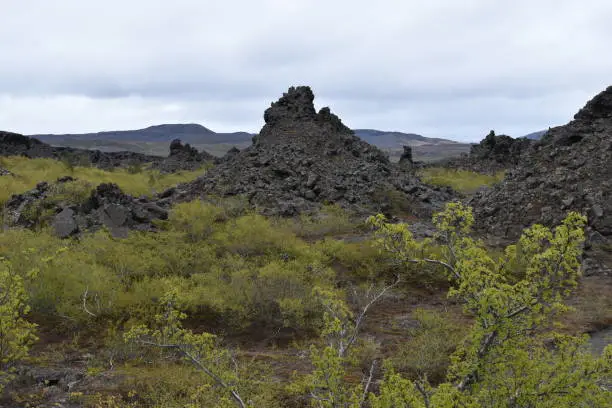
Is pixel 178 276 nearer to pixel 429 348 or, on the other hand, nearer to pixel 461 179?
pixel 429 348

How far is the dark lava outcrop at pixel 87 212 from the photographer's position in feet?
57.0

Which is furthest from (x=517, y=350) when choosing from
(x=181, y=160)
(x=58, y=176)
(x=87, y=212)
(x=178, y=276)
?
(x=181, y=160)

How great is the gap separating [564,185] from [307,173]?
1525 cm

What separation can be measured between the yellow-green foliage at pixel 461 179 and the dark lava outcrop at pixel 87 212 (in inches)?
1110

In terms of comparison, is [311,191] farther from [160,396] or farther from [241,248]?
[160,396]

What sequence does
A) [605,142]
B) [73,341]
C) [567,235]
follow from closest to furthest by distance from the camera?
[567,235] < [73,341] < [605,142]

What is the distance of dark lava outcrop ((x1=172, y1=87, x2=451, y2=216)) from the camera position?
28406 millimetres

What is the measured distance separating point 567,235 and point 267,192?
79.8 ft

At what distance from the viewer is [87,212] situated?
18.9 meters

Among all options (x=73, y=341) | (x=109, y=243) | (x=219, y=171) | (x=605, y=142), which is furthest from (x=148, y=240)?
(x=605, y=142)

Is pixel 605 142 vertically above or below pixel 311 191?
above

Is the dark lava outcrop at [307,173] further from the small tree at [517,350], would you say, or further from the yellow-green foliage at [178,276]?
the small tree at [517,350]

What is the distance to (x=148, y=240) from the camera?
1633 centimetres

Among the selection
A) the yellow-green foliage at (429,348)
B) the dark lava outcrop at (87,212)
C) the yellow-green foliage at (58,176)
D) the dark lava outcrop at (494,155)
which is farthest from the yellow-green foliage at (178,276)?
the dark lava outcrop at (494,155)
